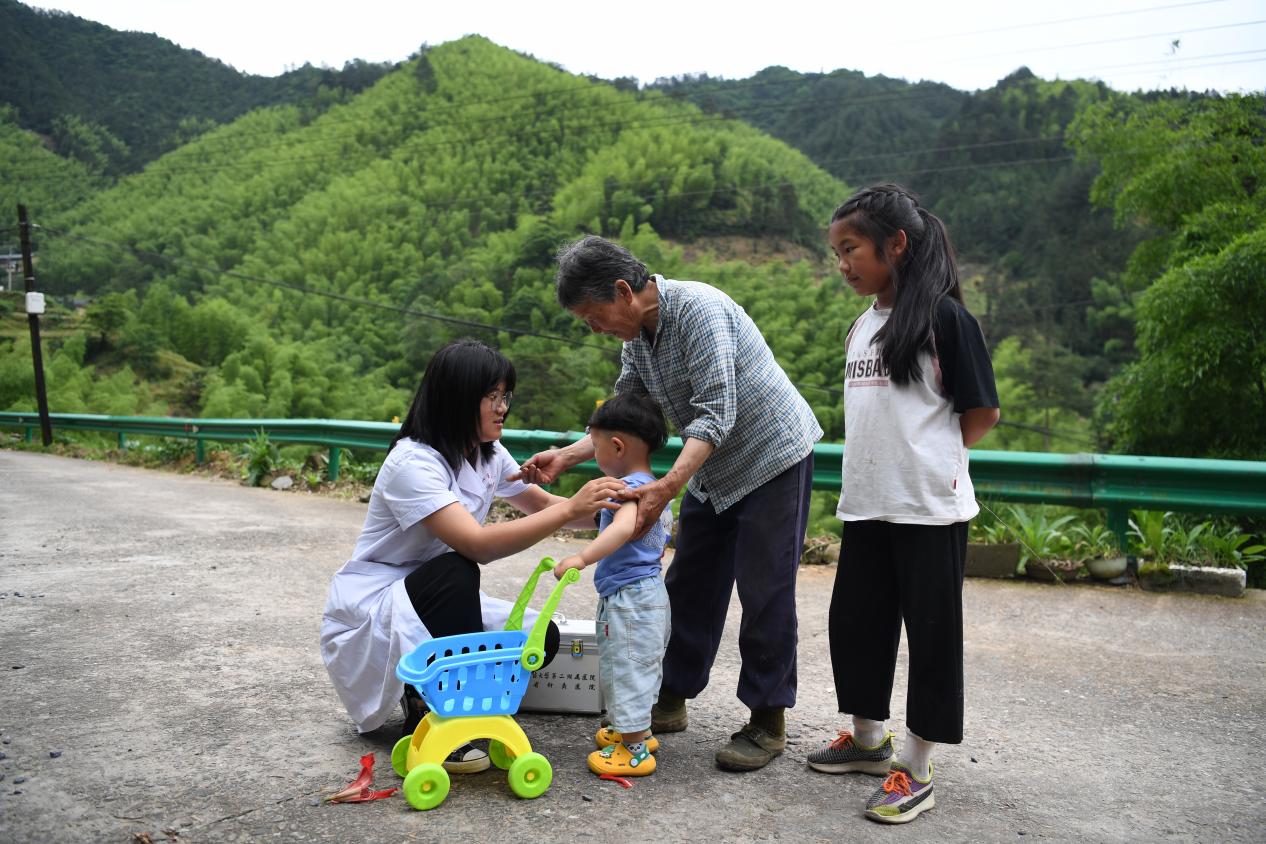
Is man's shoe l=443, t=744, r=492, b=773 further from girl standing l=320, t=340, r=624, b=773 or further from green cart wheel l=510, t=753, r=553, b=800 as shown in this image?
green cart wheel l=510, t=753, r=553, b=800

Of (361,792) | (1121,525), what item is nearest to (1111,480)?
(1121,525)

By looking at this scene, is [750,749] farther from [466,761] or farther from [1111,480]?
[1111,480]

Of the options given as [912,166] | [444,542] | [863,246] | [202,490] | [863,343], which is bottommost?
[202,490]

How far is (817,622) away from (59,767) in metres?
3.46

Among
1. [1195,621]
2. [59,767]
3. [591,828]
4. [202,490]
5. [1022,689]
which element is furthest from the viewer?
[202,490]

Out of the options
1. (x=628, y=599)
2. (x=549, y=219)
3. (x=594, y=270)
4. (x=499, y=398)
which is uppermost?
(x=549, y=219)

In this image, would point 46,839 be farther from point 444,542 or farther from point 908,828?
point 908,828

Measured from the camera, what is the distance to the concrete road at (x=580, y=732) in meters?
2.65

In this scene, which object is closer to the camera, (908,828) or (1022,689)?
(908,828)

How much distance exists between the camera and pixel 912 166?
85.9 m

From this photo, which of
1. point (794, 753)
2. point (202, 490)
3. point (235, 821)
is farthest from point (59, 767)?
point (202, 490)

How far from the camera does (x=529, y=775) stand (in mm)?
2795

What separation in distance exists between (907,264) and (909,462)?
0.60 metres

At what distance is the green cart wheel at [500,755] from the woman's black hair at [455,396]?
0.87 metres
